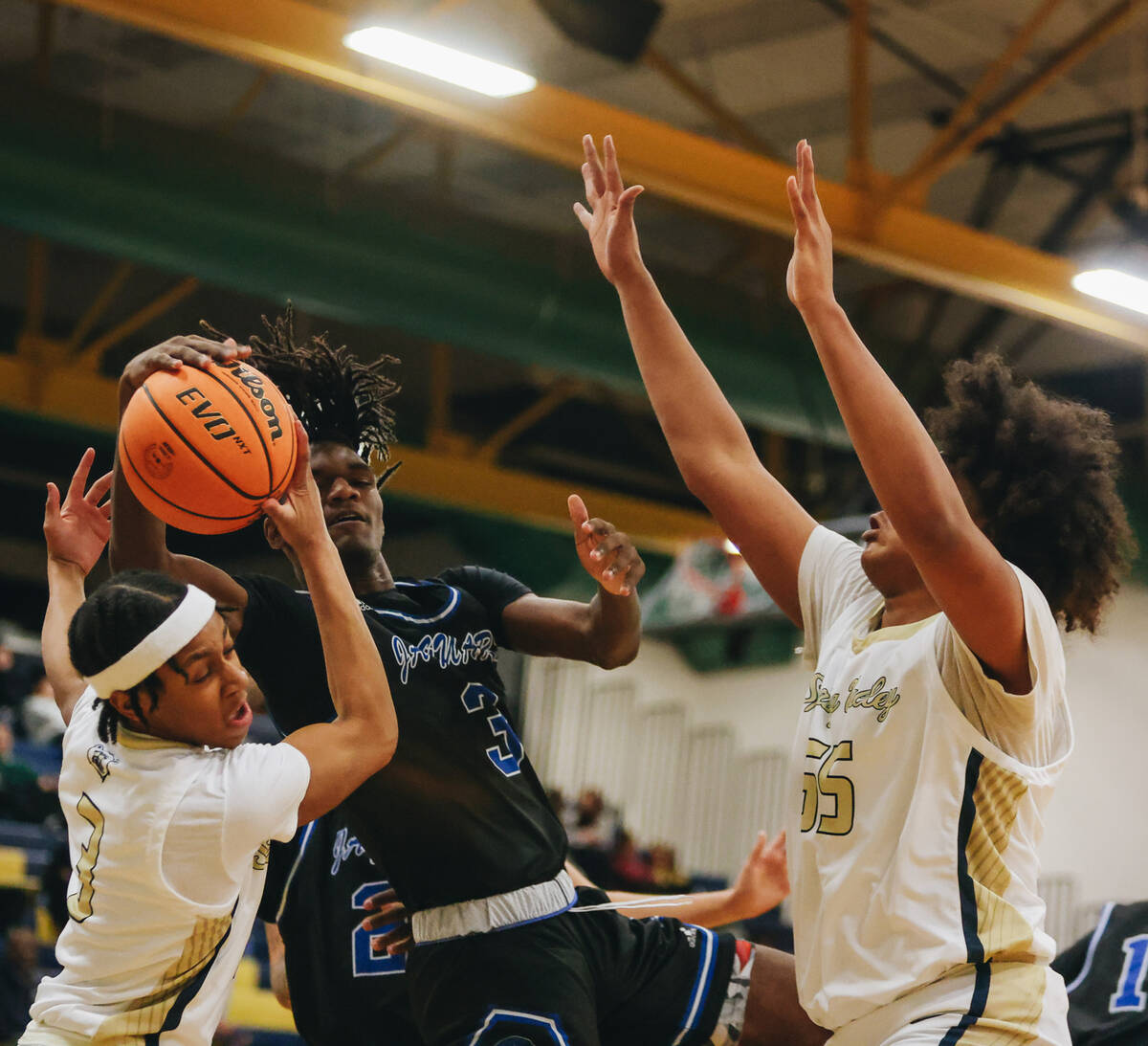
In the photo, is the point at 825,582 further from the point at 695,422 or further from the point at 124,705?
the point at 124,705

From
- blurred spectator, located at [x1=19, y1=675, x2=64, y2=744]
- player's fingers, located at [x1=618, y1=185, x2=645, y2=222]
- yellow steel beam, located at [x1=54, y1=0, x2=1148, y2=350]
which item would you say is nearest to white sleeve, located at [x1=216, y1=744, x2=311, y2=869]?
player's fingers, located at [x1=618, y1=185, x2=645, y2=222]

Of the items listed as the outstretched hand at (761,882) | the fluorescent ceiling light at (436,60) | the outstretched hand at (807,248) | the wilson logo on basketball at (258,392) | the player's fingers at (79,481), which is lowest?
the outstretched hand at (761,882)

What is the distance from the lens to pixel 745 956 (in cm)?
415

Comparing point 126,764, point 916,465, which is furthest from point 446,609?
point 916,465

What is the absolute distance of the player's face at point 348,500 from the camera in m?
4.04

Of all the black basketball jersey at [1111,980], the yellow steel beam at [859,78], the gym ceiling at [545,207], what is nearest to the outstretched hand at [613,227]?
the black basketball jersey at [1111,980]

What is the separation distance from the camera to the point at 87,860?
125 inches

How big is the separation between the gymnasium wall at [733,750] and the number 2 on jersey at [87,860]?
12824 millimetres

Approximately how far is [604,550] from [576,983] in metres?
1.03

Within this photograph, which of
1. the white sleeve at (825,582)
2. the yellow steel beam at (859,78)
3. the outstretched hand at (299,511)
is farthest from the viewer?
the yellow steel beam at (859,78)

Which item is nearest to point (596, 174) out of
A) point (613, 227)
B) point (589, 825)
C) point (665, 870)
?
point (613, 227)

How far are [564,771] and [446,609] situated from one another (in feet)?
45.6

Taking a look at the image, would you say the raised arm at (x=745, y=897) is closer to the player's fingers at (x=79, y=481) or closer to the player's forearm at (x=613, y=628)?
the player's forearm at (x=613, y=628)

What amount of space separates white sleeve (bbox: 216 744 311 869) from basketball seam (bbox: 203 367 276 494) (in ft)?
2.00
